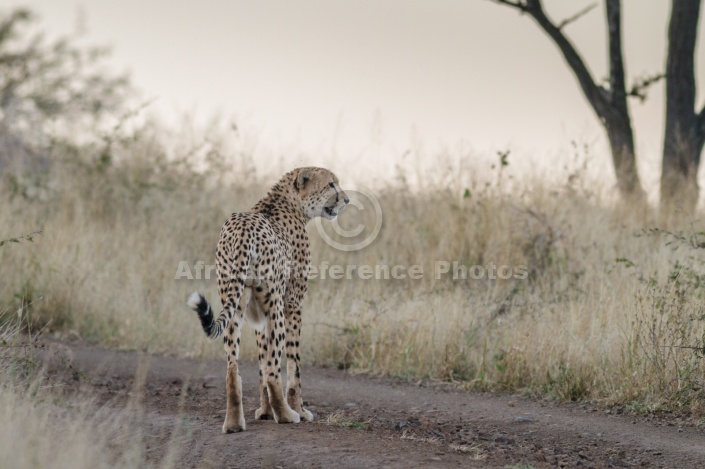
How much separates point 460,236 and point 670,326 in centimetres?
363

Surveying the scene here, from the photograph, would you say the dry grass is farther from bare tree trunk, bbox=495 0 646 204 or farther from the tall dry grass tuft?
the tall dry grass tuft

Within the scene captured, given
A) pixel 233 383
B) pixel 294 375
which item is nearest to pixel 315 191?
pixel 294 375

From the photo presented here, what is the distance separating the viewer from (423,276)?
909 cm

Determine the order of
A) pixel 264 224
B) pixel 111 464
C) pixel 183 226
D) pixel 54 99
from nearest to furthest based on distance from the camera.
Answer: pixel 111 464, pixel 264 224, pixel 183 226, pixel 54 99

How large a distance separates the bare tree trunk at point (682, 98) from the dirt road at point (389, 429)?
7100 mm

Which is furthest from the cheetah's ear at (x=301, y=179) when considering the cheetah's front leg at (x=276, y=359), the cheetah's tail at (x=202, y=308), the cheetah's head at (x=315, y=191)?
the cheetah's tail at (x=202, y=308)

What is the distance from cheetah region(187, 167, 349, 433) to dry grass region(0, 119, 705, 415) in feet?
6.45

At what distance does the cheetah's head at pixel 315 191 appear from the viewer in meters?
5.42

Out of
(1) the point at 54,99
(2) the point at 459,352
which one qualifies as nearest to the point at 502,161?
(2) the point at 459,352

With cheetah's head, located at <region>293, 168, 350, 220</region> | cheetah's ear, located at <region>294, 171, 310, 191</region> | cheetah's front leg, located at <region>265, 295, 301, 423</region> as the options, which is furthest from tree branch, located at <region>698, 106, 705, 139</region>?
cheetah's front leg, located at <region>265, 295, 301, 423</region>

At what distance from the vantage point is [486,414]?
5684mm

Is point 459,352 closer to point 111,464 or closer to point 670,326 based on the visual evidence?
point 670,326

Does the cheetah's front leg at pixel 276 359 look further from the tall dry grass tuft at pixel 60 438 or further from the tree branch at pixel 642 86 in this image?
the tree branch at pixel 642 86

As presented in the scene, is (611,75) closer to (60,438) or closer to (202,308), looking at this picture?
(202,308)
